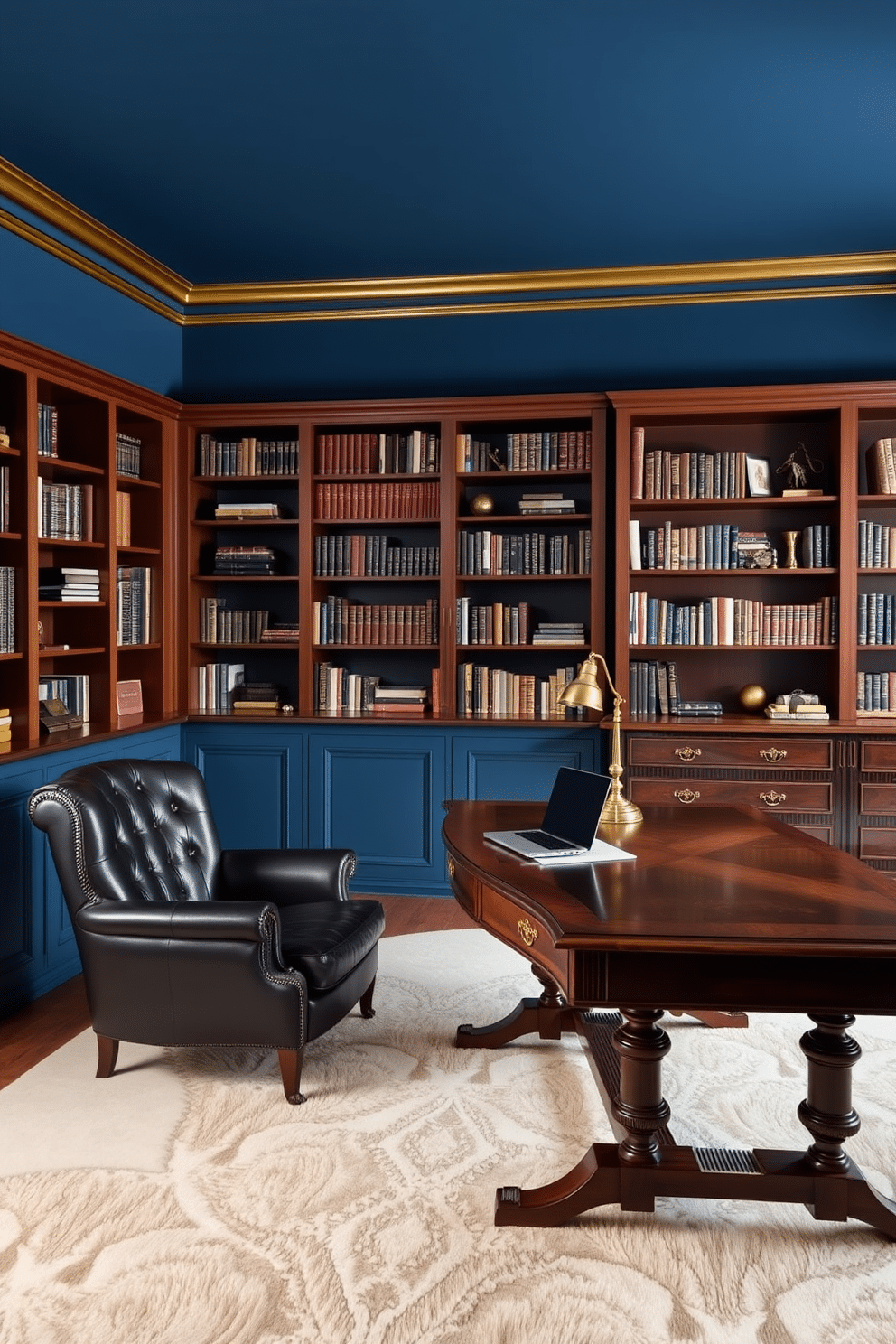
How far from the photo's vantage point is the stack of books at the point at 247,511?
546cm

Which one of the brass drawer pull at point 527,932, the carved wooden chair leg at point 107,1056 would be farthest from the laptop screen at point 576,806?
the carved wooden chair leg at point 107,1056

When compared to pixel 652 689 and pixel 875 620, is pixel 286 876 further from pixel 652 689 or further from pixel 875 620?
pixel 875 620

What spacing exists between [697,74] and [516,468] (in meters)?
2.07

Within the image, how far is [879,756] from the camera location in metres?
A: 4.72

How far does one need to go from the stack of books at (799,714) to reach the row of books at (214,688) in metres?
2.71

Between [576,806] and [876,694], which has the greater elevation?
[876,694]

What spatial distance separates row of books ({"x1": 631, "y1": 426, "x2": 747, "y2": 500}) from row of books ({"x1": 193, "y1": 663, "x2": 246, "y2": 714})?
2.26 m

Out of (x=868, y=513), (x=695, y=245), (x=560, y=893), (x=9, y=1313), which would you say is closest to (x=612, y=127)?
(x=695, y=245)

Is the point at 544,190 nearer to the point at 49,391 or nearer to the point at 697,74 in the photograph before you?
the point at 697,74

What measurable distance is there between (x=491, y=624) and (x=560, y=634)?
13.5 inches

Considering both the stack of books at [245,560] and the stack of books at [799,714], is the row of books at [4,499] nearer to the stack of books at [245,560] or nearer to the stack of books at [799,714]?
the stack of books at [245,560]

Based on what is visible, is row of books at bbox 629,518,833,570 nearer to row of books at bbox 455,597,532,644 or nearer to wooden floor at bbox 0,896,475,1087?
row of books at bbox 455,597,532,644

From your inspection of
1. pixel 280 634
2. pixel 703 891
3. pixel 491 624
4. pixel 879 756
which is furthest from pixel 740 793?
pixel 703 891

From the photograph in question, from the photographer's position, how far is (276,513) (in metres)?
5.49
